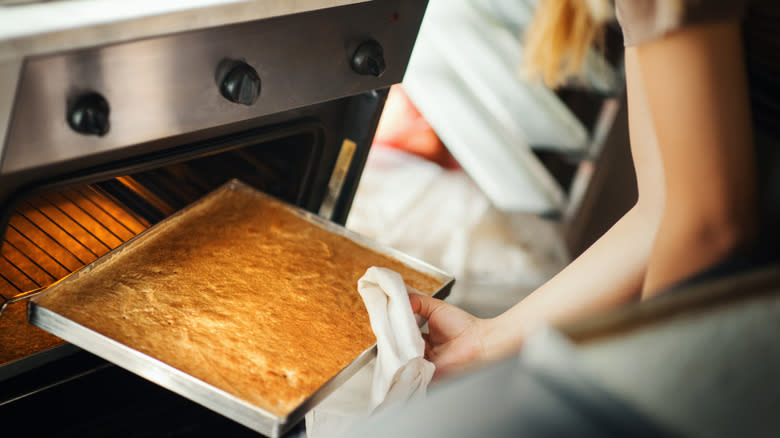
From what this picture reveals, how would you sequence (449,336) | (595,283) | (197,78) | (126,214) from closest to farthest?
(197,78) < (595,283) < (449,336) < (126,214)

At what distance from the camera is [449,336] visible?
1.22 m

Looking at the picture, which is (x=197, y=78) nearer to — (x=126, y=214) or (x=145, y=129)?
(x=145, y=129)

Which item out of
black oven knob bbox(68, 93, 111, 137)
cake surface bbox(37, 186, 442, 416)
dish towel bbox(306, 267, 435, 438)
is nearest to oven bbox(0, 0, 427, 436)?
black oven knob bbox(68, 93, 111, 137)

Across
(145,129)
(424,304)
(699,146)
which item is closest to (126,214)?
(145,129)

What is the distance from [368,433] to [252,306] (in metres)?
0.73

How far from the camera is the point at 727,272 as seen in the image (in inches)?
17.6

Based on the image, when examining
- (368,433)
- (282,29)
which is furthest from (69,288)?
(368,433)

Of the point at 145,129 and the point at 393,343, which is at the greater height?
the point at 145,129

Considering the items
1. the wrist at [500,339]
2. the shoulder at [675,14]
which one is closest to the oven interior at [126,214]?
the wrist at [500,339]

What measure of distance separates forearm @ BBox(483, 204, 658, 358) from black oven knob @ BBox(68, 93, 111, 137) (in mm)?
724

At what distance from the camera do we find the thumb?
1112 millimetres

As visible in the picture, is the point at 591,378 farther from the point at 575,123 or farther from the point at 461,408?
the point at 575,123

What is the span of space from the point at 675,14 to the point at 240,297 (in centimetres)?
78

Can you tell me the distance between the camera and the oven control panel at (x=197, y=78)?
75 cm
